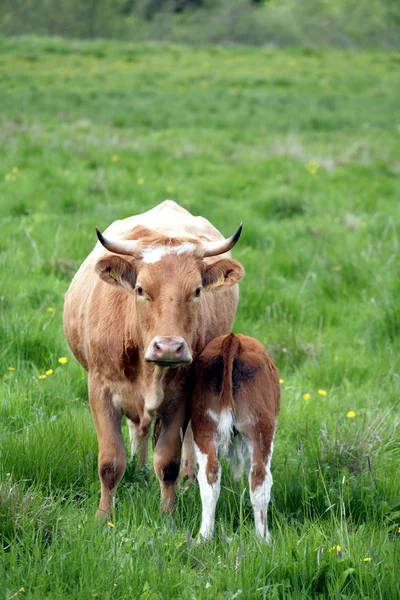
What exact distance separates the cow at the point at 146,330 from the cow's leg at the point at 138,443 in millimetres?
23

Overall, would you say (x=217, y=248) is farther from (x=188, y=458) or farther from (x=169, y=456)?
(x=188, y=458)

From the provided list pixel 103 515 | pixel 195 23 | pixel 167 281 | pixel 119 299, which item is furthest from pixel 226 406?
pixel 195 23

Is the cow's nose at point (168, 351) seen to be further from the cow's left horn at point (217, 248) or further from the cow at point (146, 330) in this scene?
the cow's left horn at point (217, 248)

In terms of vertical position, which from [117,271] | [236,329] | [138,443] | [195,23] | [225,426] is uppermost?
[117,271]

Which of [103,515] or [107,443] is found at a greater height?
[107,443]

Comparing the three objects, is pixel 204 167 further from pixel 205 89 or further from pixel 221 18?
pixel 221 18

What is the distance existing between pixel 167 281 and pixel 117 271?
0.32 meters

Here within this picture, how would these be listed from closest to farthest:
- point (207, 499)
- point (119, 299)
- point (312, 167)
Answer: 1. point (207, 499)
2. point (119, 299)
3. point (312, 167)

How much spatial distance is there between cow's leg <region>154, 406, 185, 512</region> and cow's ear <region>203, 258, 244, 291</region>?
0.68 meters

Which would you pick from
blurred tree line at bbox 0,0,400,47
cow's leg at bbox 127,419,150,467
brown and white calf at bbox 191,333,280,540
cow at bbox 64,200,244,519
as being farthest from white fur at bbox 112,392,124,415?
blurred tree line at bbox 0,0,400,47

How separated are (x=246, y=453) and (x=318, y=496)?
0.42 m

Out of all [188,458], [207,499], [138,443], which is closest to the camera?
[207,499]

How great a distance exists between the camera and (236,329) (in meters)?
6.69

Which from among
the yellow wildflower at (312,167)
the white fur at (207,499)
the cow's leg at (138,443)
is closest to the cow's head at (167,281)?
the white fur at (207,499)
